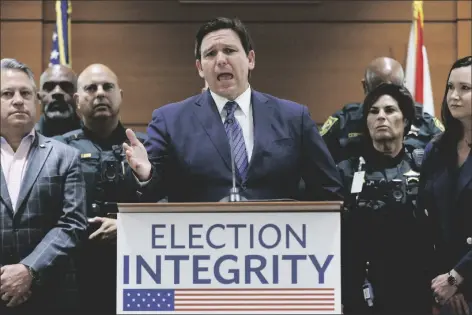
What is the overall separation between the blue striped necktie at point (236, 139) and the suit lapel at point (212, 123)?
1.2 inches

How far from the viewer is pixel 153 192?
8.73 feet

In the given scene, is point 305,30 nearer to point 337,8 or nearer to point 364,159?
point 337,8

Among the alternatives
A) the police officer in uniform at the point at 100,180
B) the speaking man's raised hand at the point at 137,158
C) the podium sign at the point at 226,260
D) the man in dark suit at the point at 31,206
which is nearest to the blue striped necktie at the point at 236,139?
the speaking man's raised hand at the point at 137,158

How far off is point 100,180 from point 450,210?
1613 millimetres

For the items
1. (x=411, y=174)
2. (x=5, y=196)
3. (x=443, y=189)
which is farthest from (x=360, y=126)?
(x=5, y=196)

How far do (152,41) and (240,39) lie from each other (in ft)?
10.1

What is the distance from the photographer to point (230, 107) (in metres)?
2.81

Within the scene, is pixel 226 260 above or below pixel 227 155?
below

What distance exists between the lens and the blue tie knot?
2.80m

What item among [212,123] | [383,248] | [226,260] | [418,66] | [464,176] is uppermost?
[418,66]

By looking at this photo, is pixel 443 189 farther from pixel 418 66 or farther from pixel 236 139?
pixel 418 66

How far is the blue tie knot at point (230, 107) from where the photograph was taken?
110 inches

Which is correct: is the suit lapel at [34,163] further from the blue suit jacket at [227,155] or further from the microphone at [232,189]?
the microphone at [232,189]

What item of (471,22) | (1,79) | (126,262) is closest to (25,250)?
(1,79)
